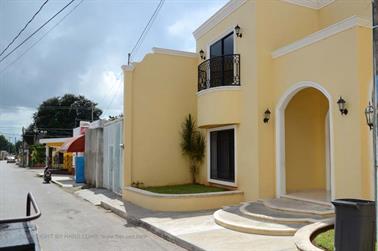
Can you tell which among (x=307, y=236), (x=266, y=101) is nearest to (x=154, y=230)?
(x=307, y=236)

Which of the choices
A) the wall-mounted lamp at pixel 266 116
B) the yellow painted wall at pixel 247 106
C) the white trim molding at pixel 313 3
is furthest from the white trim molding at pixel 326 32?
the white trim molding at pixel 313 3

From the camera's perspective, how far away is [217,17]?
598 inches

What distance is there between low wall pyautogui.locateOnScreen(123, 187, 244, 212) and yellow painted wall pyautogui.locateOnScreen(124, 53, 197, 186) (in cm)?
265

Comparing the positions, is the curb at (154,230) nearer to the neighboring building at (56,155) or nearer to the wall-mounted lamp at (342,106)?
the wall-mounted lamp at (342,106)

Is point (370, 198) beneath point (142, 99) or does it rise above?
beneath

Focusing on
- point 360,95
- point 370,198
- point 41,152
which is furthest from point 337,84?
point 41,152

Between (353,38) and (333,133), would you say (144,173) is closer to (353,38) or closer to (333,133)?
(333,133)

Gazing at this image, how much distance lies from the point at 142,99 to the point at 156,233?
23.9 feet

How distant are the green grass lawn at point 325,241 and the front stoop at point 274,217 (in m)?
0.90

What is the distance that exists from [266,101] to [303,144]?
2093 mm

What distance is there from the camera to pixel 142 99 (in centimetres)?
1570

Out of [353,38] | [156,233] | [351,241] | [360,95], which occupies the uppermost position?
[353,38]

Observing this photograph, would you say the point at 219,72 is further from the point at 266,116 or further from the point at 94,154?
the point at 94,154

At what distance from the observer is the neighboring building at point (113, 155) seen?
55.8 ft
